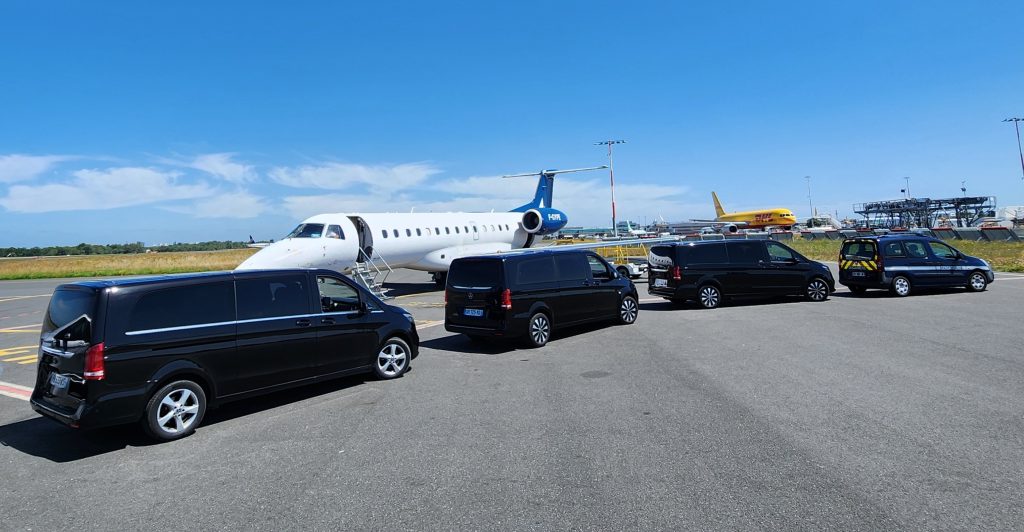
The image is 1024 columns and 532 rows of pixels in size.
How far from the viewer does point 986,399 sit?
637 cm

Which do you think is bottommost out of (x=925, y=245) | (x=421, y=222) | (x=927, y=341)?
(x=927, y=341)

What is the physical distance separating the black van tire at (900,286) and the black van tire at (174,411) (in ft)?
56.6

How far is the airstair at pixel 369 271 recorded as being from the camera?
61.4 feet

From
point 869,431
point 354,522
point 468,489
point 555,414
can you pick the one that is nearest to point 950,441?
point 869,431

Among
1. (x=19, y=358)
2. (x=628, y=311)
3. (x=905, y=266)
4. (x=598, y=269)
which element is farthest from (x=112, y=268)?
(x=905, y=266)

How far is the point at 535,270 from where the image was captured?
36.0ft

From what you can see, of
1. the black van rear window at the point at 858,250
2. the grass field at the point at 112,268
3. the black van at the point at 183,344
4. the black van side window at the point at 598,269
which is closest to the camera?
the black van at the point at 183,344

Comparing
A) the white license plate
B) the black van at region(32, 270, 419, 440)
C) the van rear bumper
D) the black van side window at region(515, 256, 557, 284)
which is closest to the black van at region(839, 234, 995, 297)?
the black van side window at region(515, 256, 557, 284)

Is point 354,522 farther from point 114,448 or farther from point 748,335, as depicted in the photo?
point 748,335

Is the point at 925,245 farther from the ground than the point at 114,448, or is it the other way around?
the point at 925,245

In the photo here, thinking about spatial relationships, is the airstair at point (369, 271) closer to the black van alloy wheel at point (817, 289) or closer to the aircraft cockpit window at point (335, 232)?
Result: the aircraft cockpit window at point (335, 232)

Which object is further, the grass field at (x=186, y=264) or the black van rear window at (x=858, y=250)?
the grass field at (x=186, y=264)

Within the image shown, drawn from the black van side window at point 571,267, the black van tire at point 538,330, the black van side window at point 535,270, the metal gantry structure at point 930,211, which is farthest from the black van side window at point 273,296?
the metal gantry structure at point 930,211

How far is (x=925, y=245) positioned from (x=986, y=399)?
1252 cm
